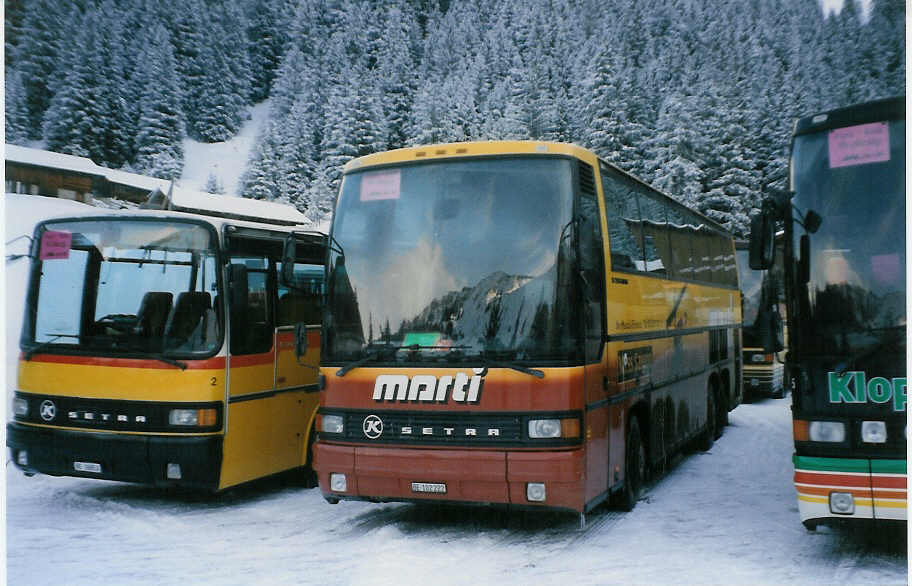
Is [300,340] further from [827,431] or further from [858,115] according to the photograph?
[858,115]

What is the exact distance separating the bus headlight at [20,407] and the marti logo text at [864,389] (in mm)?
6733

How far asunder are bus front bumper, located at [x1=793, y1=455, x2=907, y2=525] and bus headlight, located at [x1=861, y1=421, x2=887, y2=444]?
0.42 ft

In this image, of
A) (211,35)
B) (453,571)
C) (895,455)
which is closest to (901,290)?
(895,455)

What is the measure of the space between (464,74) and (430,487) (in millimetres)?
7668

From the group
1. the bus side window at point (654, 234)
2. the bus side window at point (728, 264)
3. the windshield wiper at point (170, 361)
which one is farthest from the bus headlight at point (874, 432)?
the bus side window at point (728, 264)

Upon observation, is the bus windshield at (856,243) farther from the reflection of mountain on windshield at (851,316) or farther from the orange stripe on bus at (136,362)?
the orange stripe on bus at (136,362)

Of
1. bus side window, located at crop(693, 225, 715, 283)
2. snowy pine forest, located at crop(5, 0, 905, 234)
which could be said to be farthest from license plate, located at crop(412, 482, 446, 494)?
bus side window, located at crop(693, 225, 715, 283)

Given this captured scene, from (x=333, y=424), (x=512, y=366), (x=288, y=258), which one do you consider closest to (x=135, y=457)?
(x=333, y=424)

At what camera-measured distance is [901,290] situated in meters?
5.43

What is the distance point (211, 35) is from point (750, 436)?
9125mm

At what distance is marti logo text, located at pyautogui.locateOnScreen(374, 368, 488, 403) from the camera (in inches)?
250

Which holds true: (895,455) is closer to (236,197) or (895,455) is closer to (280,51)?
(280,51)

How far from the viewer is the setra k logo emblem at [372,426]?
21.7ft

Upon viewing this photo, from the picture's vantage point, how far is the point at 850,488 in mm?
5457
